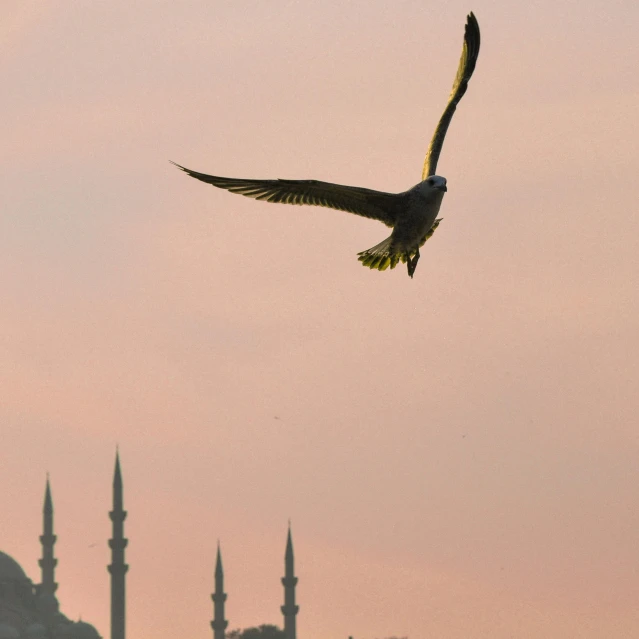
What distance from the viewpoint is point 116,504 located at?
370 feet

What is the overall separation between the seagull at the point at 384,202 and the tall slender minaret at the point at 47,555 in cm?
10777

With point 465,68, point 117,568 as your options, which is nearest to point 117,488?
point 117,568

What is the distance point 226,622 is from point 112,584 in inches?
340

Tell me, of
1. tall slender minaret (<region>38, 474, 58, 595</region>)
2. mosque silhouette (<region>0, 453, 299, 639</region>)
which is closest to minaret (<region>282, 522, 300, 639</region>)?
mosque silhouette (<region>0, 453, 299, 639</region>)

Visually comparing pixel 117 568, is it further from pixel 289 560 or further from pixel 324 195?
pixel 324 195

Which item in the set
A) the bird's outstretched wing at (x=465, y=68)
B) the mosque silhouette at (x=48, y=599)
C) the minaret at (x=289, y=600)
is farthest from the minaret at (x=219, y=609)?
the bird's outstretched wing at (x=465, y=68)

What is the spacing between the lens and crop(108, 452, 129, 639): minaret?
355 feet

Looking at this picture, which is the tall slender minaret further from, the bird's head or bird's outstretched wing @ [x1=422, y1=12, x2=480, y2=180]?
the bird's head

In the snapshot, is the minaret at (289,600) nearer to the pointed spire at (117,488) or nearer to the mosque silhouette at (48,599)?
the mosque silhouette at (48,599)

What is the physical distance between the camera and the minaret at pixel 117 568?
108m

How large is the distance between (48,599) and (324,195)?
110782 mm

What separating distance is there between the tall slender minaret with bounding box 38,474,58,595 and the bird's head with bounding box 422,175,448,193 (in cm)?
10864

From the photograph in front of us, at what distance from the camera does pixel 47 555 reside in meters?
122

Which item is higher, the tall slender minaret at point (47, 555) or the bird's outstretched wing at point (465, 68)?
the tall slender minaret at point (47, 555)
